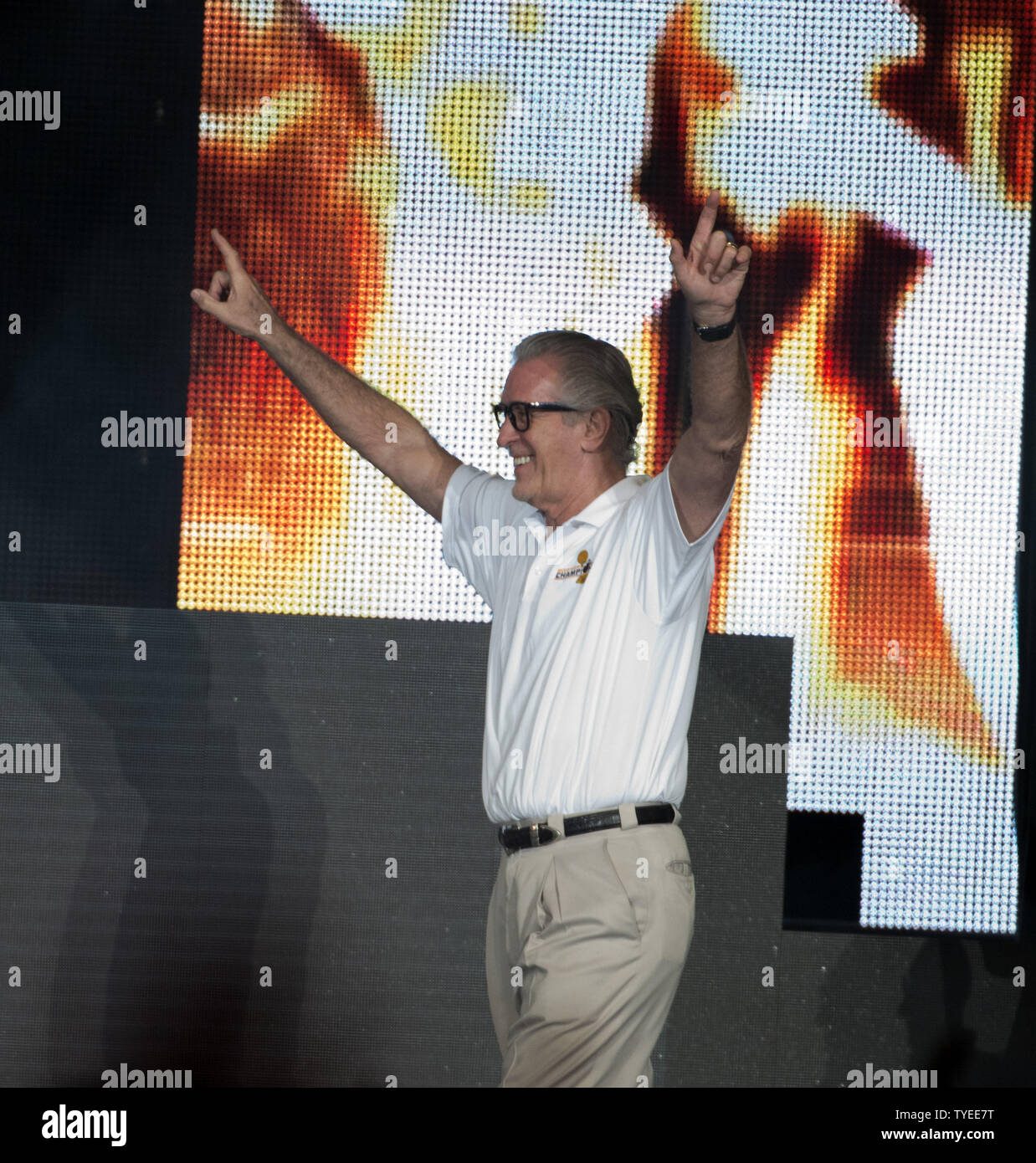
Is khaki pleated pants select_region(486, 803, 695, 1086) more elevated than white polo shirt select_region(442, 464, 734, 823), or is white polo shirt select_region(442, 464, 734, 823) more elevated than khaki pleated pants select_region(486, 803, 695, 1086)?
white polo shirt select_region(442, 464, 734, 823)

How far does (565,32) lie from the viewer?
379 cm

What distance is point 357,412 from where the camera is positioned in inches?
113

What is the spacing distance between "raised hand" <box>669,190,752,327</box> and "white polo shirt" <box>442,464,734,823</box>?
0.34 metres

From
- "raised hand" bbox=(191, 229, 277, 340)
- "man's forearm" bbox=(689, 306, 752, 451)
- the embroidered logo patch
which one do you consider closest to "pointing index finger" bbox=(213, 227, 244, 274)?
"raised hand" bbox=(191, 229, 277, 340)

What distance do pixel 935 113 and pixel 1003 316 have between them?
1.89ft

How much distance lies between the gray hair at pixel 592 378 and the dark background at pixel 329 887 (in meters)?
0.97

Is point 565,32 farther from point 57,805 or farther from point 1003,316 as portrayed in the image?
point 57,805

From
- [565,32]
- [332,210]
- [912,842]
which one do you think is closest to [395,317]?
[332,210]

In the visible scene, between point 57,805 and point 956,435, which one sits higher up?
point 956,435

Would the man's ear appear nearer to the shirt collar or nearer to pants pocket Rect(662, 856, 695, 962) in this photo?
the shirt collar

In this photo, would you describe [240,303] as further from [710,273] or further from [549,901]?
[549,901]

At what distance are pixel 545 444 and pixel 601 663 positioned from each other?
444 millimetres

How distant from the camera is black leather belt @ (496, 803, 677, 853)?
7.96 ft

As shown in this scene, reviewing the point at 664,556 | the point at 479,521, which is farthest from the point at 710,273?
the point at 479,521
